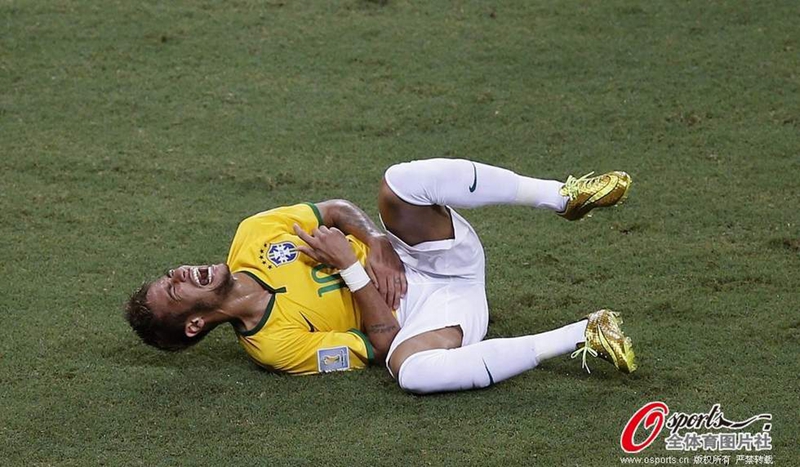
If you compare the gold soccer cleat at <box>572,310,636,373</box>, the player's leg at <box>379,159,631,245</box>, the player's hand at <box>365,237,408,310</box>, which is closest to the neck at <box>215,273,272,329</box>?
the player's hand at <box>365,237,408,310</box>

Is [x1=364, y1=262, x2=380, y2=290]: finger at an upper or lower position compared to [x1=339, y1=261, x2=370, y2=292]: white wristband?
lower

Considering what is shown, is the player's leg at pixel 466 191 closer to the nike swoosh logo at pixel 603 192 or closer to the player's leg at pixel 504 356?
the nike swoosh logo at pixel 603 192

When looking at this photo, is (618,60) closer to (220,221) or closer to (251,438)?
(220,221)

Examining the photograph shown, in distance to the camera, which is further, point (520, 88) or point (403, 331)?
point (520, 88)

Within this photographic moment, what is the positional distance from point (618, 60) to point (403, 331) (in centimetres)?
279

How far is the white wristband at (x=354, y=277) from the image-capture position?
Result: 341cm

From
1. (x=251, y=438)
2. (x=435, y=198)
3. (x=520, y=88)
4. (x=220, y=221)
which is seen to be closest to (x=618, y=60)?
(x=520, y=88)

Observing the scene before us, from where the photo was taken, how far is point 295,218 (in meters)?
3.63

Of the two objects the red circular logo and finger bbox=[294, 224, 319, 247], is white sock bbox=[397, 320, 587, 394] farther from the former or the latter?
finger bbox=[294, 224, 319, 247]

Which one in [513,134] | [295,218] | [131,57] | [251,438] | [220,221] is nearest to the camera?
[251,438]

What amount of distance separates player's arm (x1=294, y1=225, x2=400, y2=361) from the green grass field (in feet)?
0.44
